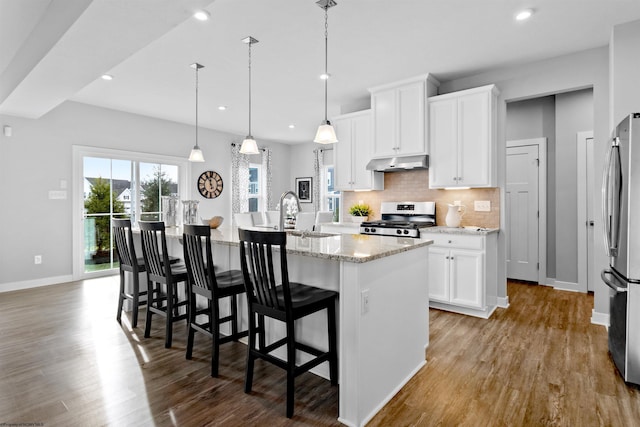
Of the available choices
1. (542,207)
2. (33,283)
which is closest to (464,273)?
(542,207)

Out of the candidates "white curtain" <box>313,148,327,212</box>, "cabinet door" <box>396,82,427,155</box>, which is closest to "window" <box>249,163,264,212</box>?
"white curtain" <box>313,148,327,212</box>

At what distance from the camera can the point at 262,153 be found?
8.50m

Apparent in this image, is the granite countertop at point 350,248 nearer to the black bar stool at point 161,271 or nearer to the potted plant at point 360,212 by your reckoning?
the black bar stool at point 161,271

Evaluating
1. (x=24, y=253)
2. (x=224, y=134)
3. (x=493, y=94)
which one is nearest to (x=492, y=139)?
(x=493, y=94)

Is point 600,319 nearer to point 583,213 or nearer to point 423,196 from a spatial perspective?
point 583,213

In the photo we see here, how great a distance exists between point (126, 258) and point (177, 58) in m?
2.12

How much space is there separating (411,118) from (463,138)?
2.18 ft

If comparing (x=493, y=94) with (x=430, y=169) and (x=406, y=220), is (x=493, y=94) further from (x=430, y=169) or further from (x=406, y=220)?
(x=406, y=220)

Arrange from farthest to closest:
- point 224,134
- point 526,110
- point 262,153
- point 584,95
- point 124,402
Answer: point 262,153 < point 224,134 < point 526,110 < point 584,95 < point 124,402

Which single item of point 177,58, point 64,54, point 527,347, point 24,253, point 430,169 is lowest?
point 527,347

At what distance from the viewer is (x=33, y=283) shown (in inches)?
192

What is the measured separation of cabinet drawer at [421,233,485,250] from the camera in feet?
11.7

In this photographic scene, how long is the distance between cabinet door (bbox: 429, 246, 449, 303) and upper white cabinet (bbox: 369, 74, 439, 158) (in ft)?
4.07

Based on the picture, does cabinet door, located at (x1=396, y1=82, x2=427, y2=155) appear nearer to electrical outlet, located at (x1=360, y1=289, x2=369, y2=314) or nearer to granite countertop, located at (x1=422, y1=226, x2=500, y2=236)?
granite countertop, located at (x1=422, y1=226, x2=500, y2=236)
